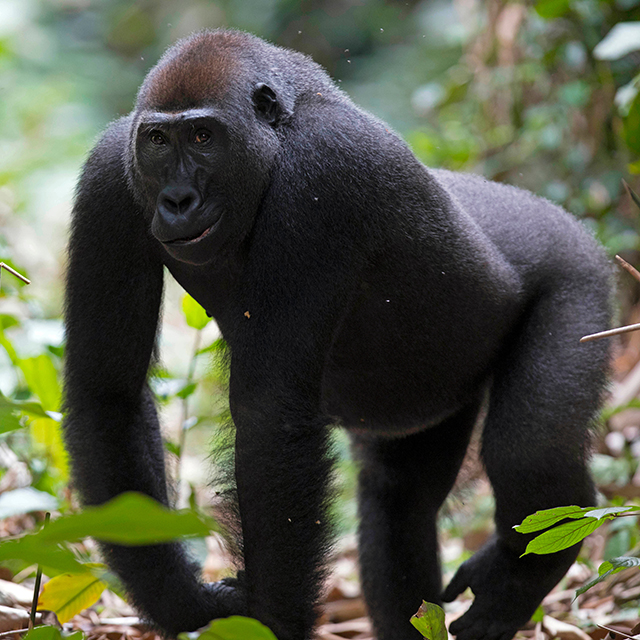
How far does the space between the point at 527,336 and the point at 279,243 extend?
1188 mm

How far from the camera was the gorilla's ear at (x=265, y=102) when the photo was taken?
8.97 feet

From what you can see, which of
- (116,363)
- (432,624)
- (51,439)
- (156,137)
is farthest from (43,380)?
(432,624)

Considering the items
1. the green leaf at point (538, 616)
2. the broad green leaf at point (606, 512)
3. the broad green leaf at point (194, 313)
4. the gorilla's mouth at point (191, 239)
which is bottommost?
the green leaf at point (538, 616)

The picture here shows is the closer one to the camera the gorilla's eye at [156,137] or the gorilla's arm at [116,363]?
the gorilla's eye at [156,137]

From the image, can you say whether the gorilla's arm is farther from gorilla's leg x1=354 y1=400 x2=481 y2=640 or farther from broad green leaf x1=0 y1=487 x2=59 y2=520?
gorilla's leg x1=354 y1=400 x2=481 y2=640

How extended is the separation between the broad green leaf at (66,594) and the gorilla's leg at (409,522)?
4.34 ft

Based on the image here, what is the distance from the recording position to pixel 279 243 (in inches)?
103

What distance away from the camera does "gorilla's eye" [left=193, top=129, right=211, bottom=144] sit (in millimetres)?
2630

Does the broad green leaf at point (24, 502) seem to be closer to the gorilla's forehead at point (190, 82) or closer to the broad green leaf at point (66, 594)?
the broad green leaf at point (66, 594)

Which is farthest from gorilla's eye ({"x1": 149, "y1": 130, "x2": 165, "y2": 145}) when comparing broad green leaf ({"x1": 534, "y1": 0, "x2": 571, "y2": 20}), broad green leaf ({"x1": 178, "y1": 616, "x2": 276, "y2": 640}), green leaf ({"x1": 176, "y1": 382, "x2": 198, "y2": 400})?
broad green leaf ({"x1": 534, "y1": 0, "x2": 571, "y2": 20})

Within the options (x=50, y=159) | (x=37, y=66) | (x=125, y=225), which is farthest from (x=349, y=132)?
(x=37, y=66)

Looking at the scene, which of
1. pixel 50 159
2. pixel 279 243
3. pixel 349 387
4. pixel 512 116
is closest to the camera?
pixel 279 243

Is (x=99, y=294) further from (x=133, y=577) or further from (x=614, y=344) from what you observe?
(x=614, y=344)

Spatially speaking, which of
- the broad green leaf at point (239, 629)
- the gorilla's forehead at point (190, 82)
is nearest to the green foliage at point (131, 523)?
the broad green leaf at point (239, 629)
